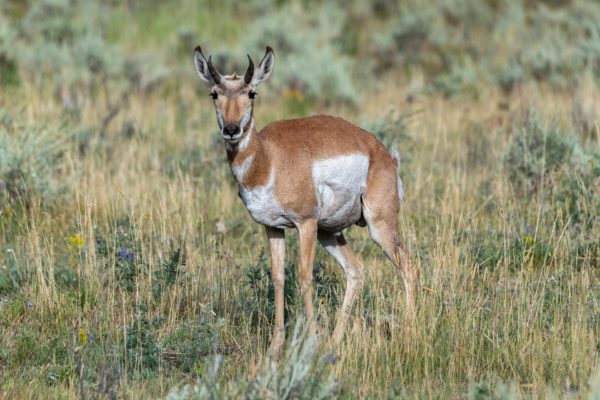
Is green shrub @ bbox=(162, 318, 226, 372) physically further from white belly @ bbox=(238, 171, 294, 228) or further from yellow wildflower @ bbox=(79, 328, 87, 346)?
white belly @ bbox=(238, 171, 294, 228)

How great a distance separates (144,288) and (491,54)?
10.9 m

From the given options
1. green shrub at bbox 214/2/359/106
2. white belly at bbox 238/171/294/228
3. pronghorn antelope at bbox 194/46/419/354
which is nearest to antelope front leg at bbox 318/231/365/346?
pronghorn antelope at bbox 194/46/419/354

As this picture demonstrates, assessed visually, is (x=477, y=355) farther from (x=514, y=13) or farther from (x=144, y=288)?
(x=514, y=13)

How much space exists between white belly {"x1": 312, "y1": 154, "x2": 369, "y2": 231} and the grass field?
50cm

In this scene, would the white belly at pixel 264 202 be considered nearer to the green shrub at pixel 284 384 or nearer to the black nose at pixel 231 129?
the black nose at pixel 231 129

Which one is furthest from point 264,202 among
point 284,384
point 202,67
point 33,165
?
point 33,165

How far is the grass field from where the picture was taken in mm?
5547

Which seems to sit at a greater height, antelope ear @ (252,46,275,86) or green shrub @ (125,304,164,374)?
antelope ear @ (252,46,275,86)

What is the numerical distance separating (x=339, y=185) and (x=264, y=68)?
0.89 m

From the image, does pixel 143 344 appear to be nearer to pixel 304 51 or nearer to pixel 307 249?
pixel 307 249

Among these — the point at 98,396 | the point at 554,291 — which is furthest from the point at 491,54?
the point at 98,396

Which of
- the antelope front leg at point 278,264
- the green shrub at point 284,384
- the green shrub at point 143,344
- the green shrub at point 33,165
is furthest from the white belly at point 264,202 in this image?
the green shrub at point 33,165

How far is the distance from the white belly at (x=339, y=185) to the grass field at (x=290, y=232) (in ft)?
1.63

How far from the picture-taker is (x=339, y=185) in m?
6.29
